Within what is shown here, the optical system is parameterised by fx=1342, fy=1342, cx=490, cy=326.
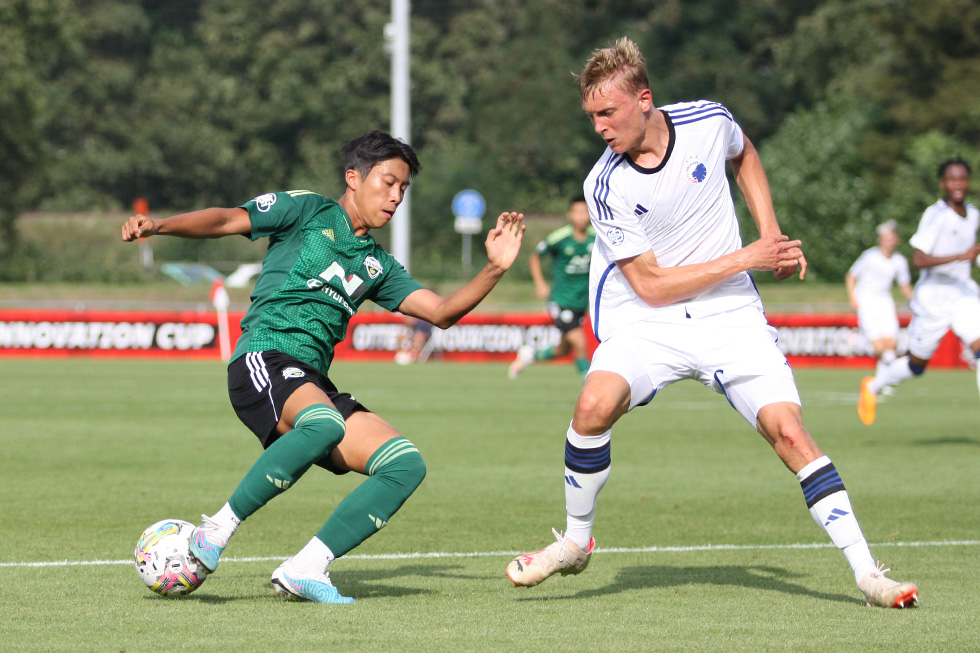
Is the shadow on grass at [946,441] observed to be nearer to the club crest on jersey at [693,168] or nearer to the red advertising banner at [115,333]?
the club crest on jersey at [693,168]

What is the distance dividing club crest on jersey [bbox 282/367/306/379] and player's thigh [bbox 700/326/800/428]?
5.53 feet

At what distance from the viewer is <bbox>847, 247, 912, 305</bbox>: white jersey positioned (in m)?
19.5

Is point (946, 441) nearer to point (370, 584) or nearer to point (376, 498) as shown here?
point (370, 584)

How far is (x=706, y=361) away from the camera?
564 cm

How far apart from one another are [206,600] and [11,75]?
43.7 m

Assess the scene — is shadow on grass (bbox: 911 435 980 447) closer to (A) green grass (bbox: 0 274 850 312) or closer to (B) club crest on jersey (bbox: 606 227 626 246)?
(B) club crest on jersey (bbox: 606 227 626 246)

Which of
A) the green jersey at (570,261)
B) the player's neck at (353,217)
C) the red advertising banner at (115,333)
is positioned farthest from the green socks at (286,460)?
the red advertising banner at (115,333)

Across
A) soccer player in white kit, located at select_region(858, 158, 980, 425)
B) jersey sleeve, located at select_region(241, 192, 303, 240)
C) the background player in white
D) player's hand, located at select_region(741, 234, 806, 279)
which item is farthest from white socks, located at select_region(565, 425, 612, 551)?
the background player in white

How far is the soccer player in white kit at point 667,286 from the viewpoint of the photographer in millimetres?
5531

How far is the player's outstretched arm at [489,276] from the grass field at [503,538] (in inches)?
46.8

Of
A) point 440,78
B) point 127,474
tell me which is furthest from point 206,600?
point 440,78

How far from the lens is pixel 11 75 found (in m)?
45.3

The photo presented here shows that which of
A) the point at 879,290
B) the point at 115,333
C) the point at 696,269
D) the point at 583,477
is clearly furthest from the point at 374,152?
the point at 115,333

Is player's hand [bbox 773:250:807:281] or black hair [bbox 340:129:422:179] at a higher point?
black hair [bbox 340:129:422:179]
